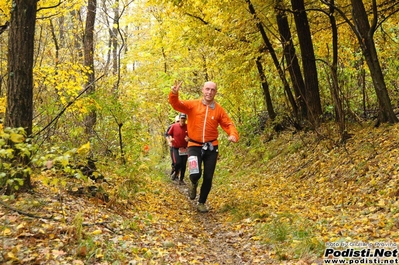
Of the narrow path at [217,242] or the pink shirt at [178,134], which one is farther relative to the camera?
the pink shirt at [178,134]

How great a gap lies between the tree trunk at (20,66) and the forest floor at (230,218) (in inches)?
37.1

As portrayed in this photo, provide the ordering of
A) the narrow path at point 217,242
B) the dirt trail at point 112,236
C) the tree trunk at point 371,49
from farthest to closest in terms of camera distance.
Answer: the tree trunk at point 371,49, the narrow path at point 217,242, the dirt trail at point 112,236

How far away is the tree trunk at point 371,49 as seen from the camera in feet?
24.9

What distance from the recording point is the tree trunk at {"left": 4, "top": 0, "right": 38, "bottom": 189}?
4.82m

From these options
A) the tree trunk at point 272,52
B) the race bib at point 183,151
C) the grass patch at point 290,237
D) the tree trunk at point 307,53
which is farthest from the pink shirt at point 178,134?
the grass patch at point 290,237

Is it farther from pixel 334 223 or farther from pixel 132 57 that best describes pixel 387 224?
pixel 132 57

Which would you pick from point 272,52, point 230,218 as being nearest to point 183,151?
point 272,52

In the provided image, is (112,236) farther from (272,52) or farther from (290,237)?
(272,52)

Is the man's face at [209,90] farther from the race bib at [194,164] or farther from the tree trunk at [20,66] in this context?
the tree trunk at [20,66]

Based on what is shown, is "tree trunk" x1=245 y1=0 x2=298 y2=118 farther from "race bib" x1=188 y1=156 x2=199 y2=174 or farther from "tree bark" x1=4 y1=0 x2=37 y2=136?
"tree bark" x1=4 y1=0 x2=37 y2=136

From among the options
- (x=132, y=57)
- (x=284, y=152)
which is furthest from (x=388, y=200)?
(x=132, y=57)

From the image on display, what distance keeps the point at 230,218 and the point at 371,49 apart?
4579 millimetres

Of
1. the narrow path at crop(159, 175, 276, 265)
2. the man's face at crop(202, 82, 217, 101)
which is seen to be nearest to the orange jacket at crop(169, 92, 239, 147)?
the man's face at crop(202, 82, 217, 101)

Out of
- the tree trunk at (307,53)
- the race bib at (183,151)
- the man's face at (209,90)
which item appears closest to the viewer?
the man's face at (209,90)
